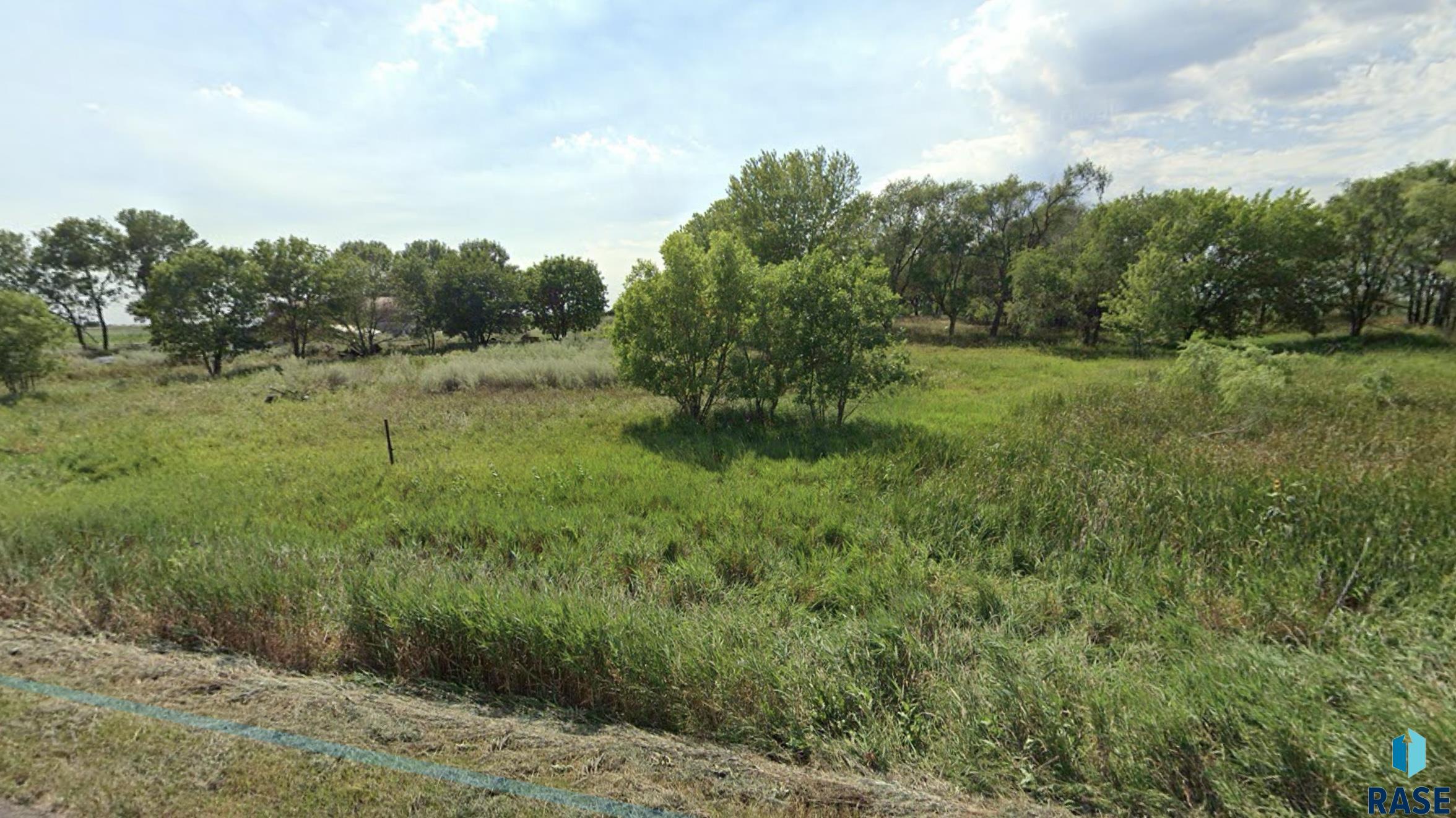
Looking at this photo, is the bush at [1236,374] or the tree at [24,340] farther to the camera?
the tree at [24,340]

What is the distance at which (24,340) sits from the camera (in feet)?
58.9

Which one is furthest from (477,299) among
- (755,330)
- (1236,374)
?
(1236,374)

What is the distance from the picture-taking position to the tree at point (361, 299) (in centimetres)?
3122

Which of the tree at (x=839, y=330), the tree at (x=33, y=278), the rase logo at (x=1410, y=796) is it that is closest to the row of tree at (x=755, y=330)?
the tree at (x=839, y=330)

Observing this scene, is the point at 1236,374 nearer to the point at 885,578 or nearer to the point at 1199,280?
the point at 885,578

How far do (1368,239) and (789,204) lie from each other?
91.2 ft

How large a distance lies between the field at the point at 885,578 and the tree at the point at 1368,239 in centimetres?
2202

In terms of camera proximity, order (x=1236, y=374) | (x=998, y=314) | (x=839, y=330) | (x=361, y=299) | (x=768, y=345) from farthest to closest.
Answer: (x=998, y=314)
(x=361, y=299)
(x=768, y=345)
(x=1236, y=374)
(x=839, y=330)

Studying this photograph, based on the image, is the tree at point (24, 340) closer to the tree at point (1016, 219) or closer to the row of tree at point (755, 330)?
the row of tree at point (755, 330)

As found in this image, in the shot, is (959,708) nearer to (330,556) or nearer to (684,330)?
(330,556)

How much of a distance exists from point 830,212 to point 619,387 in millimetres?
19361

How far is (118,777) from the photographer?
2699mm

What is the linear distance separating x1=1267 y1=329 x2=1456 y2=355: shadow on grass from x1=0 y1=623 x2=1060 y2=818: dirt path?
27399 mm

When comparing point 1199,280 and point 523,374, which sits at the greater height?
point 1199,280
